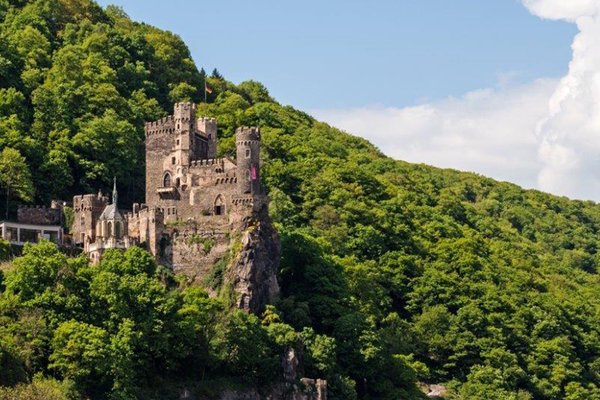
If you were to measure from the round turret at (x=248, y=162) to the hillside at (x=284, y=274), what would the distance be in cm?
859

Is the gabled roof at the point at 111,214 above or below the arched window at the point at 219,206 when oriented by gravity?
below

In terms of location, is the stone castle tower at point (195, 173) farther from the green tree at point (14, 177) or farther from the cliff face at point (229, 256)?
the green tree at point (14, 177)

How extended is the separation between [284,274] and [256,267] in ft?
26.2

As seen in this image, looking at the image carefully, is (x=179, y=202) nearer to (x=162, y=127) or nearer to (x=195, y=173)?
(x=195, y=173)

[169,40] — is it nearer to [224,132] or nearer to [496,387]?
[224,132]

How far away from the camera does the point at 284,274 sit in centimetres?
11338

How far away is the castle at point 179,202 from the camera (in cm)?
10575

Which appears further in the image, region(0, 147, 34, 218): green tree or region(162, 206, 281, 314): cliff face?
region(0, 147, 34, 218): green tree

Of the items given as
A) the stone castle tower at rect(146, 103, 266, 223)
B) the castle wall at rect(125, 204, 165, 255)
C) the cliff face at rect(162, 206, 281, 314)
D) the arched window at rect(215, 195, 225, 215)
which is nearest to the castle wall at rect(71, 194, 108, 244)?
the castle wall at rect(125, 204, 165, 255)

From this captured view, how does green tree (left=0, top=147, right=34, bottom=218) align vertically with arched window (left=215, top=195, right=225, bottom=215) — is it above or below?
above

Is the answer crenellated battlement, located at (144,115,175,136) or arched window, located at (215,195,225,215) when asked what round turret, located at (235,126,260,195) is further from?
crenellated battlement, located at (144,115,175,136)

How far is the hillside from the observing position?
95.4 metres

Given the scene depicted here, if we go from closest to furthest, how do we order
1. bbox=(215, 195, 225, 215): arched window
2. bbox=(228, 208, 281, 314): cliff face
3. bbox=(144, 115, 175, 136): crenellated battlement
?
1. bbox=(228, 208, 281, 314): cliff face
2. bbox=(215, 195, 225, 215): arched window
3. bbox=(144, 115, 175, 136): crenellated battlement

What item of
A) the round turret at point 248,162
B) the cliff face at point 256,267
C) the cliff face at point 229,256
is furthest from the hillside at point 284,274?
the round turret at point 248,162
